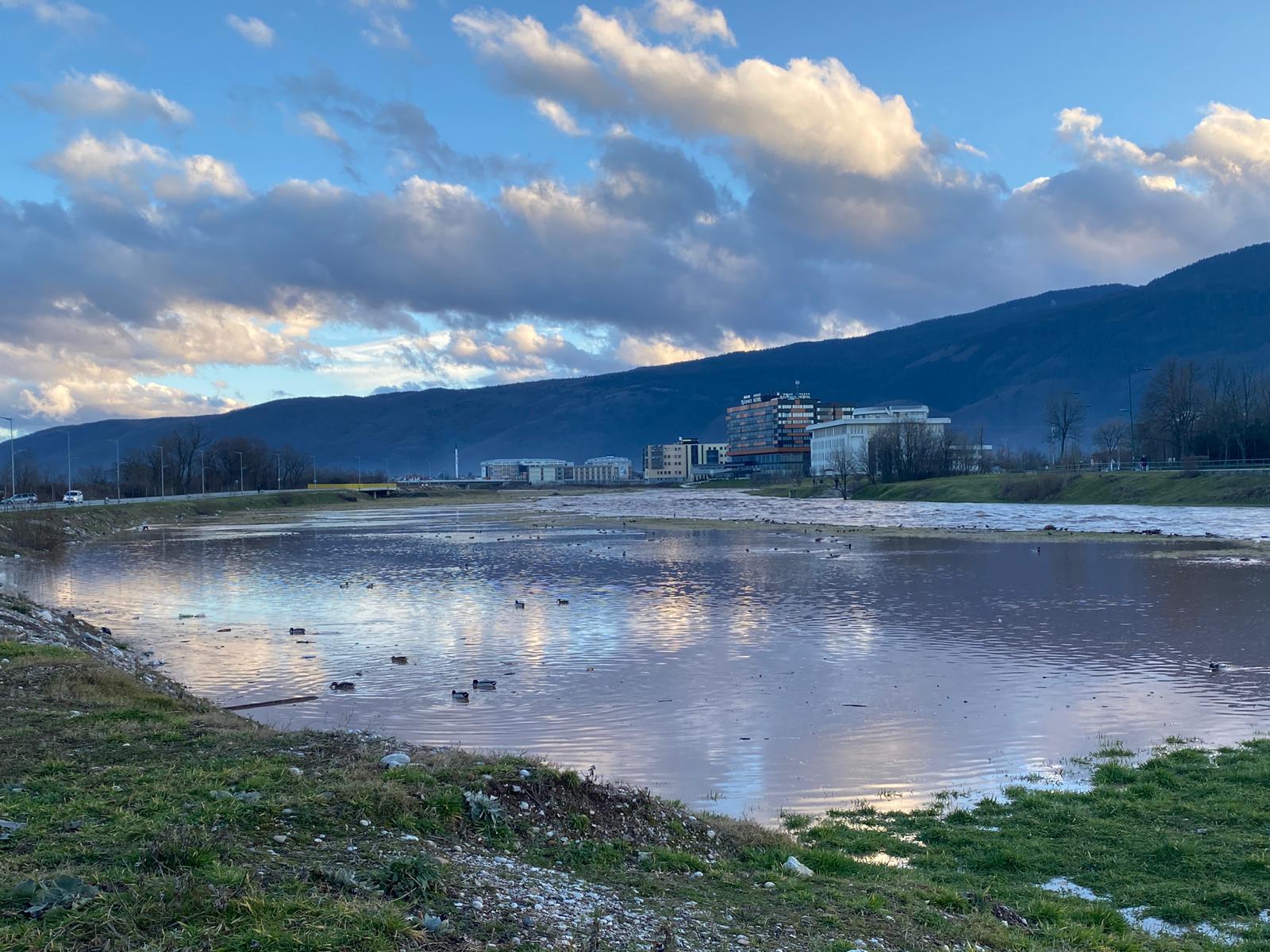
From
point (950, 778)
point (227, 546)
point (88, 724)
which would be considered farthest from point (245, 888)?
point (227, 546)

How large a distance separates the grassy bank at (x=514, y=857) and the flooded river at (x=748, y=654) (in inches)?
106

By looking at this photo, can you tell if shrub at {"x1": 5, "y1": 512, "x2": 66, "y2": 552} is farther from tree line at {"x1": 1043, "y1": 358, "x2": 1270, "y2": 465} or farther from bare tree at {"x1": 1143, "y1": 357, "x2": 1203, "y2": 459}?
bare tree at {"x1": 1143, "y1": 357, "x2": 1203, "y2": 459}

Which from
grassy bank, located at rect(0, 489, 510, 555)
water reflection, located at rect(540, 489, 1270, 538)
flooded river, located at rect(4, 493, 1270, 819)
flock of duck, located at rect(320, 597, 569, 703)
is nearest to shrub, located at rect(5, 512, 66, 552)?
grassy bank, located at rect(0, 489, 510, 555)

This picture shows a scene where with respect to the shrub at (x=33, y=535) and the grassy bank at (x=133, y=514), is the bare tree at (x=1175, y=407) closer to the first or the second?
the grassy bank at (x=133, y=514)

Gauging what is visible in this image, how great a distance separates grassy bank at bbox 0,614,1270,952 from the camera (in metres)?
6.95

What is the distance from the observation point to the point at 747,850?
34.5ft

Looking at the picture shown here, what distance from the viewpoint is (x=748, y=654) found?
83.8 ft

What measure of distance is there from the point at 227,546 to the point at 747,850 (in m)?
67.3

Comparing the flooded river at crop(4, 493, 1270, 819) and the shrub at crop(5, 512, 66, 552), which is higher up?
the shrub at crop(5, 512, 66, 552)

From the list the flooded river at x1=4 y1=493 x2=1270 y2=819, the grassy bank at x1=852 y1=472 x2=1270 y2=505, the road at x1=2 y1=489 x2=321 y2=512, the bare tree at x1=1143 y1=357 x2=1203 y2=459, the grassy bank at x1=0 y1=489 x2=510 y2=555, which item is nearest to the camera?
the flooded river at x1=4 y1=493 x2=1270 y2=819

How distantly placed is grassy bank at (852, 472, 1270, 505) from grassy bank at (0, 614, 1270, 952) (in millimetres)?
97360

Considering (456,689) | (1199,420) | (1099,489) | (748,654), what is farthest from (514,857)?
(1199,420)

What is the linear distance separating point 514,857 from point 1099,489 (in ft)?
395

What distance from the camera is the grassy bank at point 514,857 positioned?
6.95m
